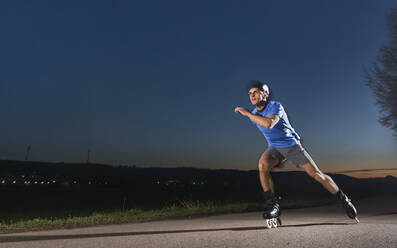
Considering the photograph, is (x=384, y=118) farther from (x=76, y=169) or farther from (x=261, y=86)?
(x=76, y=169)

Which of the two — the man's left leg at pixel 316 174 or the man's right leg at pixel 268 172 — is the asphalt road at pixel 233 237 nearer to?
the man's right leg at pixel 268 172

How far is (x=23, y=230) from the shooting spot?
6301mm

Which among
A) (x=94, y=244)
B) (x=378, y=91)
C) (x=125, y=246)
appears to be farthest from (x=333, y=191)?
(x=378, y=91)

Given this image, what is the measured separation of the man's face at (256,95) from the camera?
525cm

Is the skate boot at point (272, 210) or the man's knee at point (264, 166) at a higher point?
the man's knee at point (264, 166)

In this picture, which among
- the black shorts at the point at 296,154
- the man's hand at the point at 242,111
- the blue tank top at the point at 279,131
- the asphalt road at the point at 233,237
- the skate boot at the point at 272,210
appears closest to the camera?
the asphalt road at the point at 233,237

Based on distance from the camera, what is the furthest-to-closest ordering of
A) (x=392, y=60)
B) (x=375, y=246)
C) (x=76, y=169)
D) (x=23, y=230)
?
(x=76, y=169)
(x=392, y=60)
(x=23, y=230)
(x=375, y=246)

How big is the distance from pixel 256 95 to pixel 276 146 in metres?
0.83

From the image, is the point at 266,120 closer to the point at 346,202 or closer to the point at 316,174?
the point at 316,174

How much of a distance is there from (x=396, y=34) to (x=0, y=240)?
46.3 feet

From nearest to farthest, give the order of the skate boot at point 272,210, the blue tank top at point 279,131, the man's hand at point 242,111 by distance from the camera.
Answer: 1. the man's hand at point 242,111
2. the blue tank top at point 279,131
3. the skate boot at point 272,210

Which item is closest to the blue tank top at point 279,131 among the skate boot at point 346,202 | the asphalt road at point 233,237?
the skate boot at point 346,202

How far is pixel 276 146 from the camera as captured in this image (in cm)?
539

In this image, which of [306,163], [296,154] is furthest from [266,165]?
[306,163]
